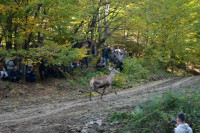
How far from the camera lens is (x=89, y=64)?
76.1 ft

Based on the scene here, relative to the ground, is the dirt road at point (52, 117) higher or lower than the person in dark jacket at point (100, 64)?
lower

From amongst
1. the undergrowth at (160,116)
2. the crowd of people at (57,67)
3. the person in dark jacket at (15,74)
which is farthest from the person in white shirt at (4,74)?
the undergrowth at (160,116)

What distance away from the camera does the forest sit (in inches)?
344

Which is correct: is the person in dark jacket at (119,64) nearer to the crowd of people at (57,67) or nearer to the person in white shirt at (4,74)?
the crowd of people at (57,67)

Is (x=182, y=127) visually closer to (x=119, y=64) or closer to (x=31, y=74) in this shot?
(x=31, y=74)

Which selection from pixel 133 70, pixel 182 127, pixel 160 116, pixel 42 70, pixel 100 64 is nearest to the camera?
pixel 182 127

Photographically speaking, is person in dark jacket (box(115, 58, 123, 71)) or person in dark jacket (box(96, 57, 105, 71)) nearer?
person in dark jacket (box(96, 57, 105, 71))

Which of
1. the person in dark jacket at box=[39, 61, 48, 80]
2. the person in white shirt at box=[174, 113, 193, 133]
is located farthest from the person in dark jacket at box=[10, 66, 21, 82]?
the person in white shirt at box=[174, 113, 193, 133]

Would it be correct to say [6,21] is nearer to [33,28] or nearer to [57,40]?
[33,28]

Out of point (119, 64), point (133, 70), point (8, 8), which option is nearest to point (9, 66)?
point (8, 8)

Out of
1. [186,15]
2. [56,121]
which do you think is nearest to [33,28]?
[56,121]

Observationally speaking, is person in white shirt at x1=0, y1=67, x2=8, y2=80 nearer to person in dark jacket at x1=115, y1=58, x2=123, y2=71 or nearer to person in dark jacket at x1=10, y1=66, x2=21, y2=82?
person in dark jacket at x1=10, y1=66, x2=21, y2=82

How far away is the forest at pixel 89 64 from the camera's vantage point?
344 inches

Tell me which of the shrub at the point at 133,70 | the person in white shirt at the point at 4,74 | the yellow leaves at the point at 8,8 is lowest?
the shrub at the point at 133,70
